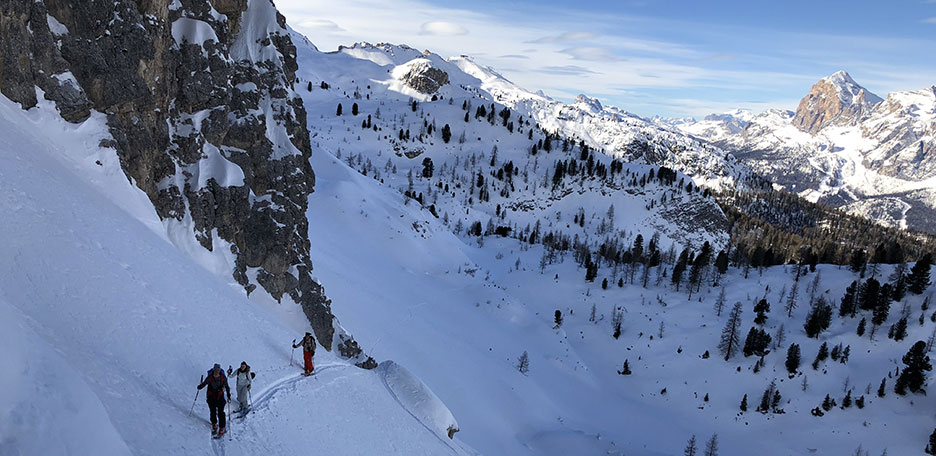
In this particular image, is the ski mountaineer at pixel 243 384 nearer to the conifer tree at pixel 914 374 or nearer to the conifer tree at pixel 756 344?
the conifer tree at pixel 756 344

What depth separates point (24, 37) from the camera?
22453 mm

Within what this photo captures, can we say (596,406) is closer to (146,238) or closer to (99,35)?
(146,238)

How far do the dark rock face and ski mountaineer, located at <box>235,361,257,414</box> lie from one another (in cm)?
1632

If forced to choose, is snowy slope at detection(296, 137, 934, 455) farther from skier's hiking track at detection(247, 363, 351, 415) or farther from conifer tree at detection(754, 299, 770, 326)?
skier's hiking track at detection(247, 363, 351, 415)

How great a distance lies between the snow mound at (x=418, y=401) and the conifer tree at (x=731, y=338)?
7613 centimetres

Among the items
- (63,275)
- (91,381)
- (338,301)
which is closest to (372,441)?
(91,381)

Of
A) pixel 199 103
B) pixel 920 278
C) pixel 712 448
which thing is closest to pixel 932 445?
pixel 712 448

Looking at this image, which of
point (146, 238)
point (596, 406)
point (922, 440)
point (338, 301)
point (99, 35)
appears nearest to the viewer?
point (146, 238)

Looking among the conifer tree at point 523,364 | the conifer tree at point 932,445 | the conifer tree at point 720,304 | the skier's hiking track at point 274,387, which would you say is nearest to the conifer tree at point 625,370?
the conifer tree at point 523,364

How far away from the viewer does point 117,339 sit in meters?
15.9

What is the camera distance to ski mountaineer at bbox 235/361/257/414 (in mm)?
16984

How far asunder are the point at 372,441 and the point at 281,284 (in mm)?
19700

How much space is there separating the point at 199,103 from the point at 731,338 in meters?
90.8

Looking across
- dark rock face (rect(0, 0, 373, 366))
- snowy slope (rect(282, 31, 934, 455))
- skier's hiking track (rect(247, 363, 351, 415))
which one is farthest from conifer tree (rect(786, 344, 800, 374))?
skier's hiking track (rect(247, 363, 351, 415))
